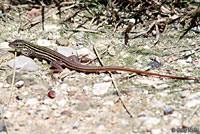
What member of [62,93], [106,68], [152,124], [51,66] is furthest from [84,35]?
[152,124]

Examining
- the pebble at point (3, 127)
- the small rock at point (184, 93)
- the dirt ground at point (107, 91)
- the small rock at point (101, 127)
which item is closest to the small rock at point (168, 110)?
the dirt ground at point (107, 91)

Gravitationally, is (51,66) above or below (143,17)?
below

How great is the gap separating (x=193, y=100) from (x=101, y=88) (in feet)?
4.03

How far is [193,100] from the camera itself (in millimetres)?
3082

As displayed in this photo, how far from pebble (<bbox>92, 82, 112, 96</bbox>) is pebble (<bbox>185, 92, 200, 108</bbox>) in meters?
1.09

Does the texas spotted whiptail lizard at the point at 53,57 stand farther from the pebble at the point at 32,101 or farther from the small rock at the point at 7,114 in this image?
the small rock at the point at 7,114

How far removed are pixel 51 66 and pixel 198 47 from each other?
2.50 meters

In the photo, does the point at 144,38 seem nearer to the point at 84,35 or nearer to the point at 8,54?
the point at 84,35

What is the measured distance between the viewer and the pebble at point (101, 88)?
3.42 metres

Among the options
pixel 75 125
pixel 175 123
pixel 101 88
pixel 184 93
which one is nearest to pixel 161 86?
pixel 184 93

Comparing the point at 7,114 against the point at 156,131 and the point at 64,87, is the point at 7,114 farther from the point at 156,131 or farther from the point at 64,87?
the point at 156,131

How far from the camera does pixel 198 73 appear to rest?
3.66 metres

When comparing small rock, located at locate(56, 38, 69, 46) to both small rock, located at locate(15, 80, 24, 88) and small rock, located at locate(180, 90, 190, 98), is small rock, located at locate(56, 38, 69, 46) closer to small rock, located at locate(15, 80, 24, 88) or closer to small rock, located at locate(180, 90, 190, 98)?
small rock, located at locate(15, 80, 24, 88)

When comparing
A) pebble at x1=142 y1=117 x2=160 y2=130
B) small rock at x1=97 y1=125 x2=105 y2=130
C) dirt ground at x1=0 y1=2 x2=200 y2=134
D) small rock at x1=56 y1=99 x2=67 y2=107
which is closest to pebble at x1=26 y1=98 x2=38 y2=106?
dirt ground at x1=0 y1=2 x2=200 y2=134
